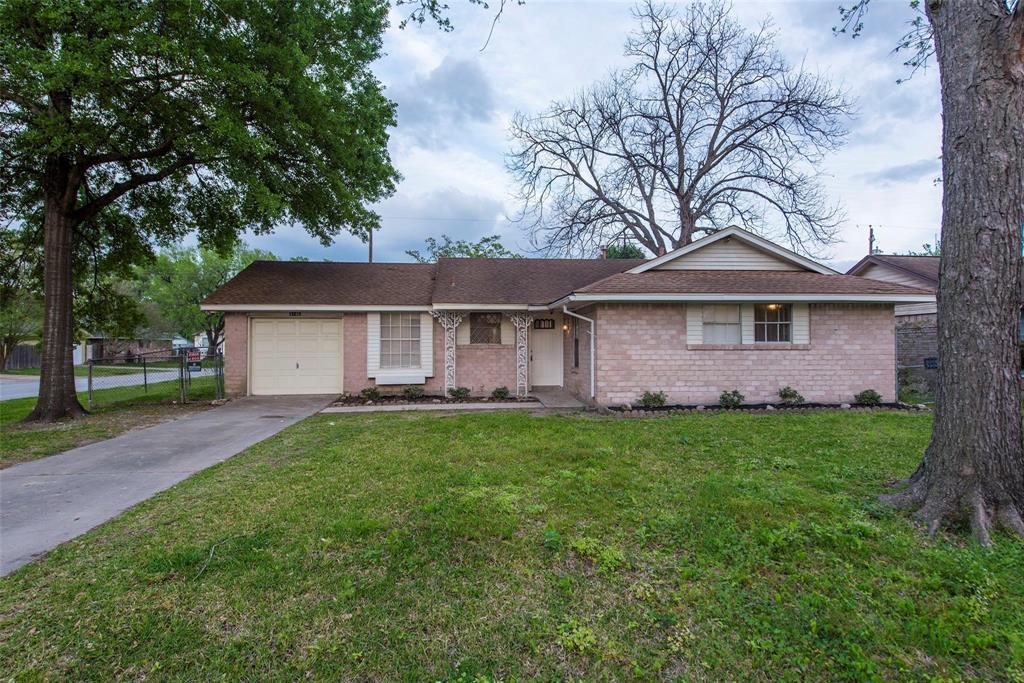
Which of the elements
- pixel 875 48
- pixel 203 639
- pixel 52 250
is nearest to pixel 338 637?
pixel 203 639

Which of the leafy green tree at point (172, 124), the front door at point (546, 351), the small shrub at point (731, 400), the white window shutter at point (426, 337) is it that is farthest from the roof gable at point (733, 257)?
the leafy green tree at point (172, 124)

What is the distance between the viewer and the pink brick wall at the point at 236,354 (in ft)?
39.0

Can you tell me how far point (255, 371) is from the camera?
39.7ft

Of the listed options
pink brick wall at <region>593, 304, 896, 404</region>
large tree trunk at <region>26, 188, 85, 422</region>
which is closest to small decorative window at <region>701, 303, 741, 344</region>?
pink brick wall at <region>593, 304, 896, 404</region>

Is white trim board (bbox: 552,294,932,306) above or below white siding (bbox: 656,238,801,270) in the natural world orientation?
below

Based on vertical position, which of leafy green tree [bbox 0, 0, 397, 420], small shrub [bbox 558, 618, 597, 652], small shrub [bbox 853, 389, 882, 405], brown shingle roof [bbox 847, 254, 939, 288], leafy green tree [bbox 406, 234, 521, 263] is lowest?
small shrub [bbox 558, 618, 597, 652]

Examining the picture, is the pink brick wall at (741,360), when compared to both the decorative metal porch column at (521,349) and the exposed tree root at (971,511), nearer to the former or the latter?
the decorative metal porch column at (521,349)

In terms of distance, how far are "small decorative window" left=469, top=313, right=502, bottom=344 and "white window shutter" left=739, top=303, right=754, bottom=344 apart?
19.9 ft

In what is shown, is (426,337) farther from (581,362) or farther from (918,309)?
(918,309)

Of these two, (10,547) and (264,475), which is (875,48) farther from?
(10,547)

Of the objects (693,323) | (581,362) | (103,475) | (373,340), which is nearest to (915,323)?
(693,323)

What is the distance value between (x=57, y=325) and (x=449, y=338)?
8.34 metres

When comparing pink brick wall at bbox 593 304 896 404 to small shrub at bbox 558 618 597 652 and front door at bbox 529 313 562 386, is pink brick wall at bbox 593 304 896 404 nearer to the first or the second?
front door at bbox 529 313 562 386

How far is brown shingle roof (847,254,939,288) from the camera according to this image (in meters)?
14.8
